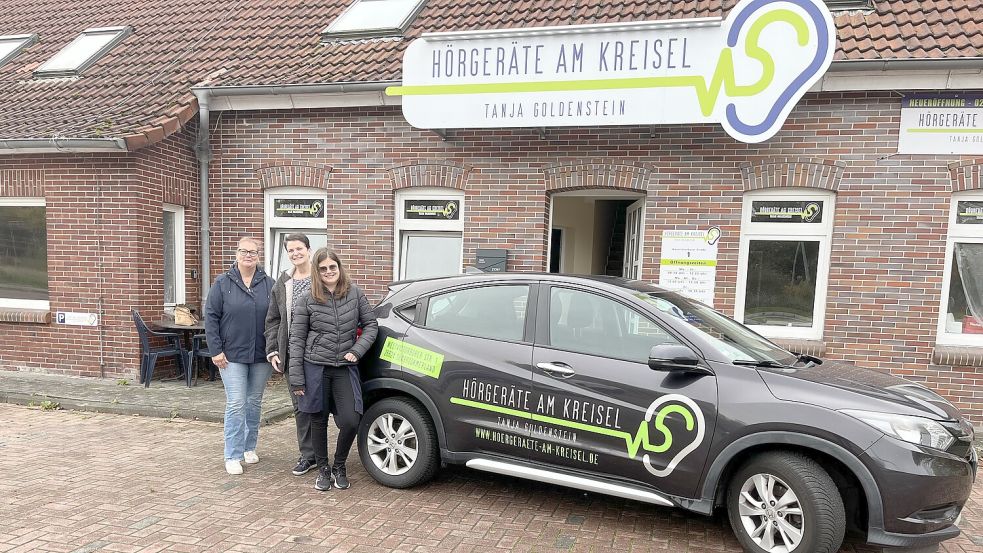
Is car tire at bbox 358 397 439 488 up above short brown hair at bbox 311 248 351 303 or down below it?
below

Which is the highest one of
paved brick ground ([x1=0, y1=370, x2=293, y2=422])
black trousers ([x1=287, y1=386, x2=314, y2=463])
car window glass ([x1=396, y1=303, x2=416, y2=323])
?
car window glass ([x1=396, y1=303, x2=416, y2=323])

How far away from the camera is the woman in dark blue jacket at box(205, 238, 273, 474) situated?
14.9 ft

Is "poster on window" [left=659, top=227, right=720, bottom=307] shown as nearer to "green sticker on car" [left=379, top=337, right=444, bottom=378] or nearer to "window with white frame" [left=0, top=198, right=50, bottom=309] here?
"green sticker on car" [left=379, top=337, right=444, bottom=378]

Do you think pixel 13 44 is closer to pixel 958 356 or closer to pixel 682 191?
pixel 682 191

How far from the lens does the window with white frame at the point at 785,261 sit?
660cm

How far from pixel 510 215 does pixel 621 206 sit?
4370mm

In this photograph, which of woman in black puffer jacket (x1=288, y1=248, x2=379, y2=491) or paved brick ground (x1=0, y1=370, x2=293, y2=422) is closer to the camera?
woman in black puffer jacket (x1=288, y1=248, x2=379, y2=491)

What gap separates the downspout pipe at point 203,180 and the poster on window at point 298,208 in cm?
98

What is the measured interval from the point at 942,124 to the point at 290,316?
673cm

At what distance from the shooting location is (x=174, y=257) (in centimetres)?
816

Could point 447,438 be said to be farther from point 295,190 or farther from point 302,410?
point 295,190

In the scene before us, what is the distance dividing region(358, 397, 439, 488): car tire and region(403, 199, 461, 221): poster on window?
3684 mm

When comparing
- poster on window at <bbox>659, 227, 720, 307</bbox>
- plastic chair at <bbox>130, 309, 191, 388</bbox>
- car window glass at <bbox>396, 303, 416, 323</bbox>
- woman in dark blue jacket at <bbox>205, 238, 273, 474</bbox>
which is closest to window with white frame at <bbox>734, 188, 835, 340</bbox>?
poster on window at <bbox>659, 227, 720, 307</bbox>

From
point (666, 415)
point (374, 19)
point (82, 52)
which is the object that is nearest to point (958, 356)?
point (666, 415)
